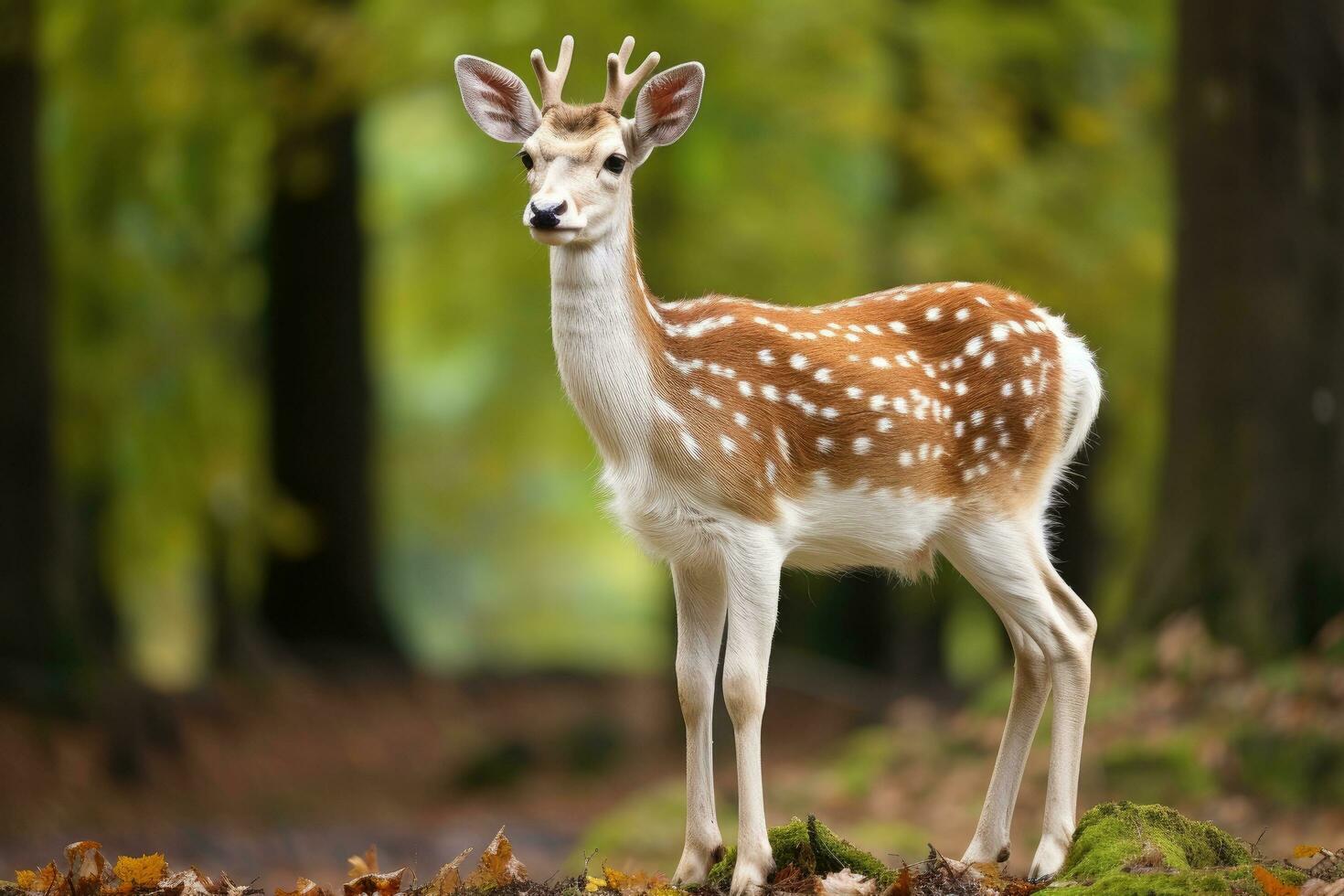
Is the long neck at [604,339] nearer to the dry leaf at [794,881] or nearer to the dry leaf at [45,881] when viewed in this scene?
the dry leaf at [794,881]

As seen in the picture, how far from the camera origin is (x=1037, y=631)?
18.0 ft

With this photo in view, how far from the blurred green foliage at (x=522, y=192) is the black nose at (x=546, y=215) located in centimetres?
663

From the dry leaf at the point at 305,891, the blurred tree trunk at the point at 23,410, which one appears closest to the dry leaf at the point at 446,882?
the dry leaf at the point at 305,891

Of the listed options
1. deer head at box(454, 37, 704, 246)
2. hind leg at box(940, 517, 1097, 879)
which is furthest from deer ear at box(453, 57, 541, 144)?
hind leg at box(940, 517, 1097, 879)

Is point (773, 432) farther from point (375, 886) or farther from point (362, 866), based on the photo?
point (362, 866)

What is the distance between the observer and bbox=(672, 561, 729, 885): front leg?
5.23m

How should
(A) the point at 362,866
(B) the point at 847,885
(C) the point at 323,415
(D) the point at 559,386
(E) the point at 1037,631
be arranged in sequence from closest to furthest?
(B) the point at 847,885 → (E) the point at 1037,631 → (A) the point at 362,866 → (D) the point at 559,386 → (C) the point at 323,415

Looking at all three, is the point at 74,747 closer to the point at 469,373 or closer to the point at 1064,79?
the point at 1064,79

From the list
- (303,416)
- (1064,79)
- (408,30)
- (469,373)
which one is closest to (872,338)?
(408,30)

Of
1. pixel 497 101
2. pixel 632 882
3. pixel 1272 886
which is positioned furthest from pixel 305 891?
pixel 1272 886

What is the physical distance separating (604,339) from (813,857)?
6.16 feet

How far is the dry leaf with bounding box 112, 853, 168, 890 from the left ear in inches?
109

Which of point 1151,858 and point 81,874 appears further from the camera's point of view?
point 81,874

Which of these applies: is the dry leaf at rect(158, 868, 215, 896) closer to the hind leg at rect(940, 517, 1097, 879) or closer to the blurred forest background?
the hind leg at rect(940, 517, 1097, 879)
